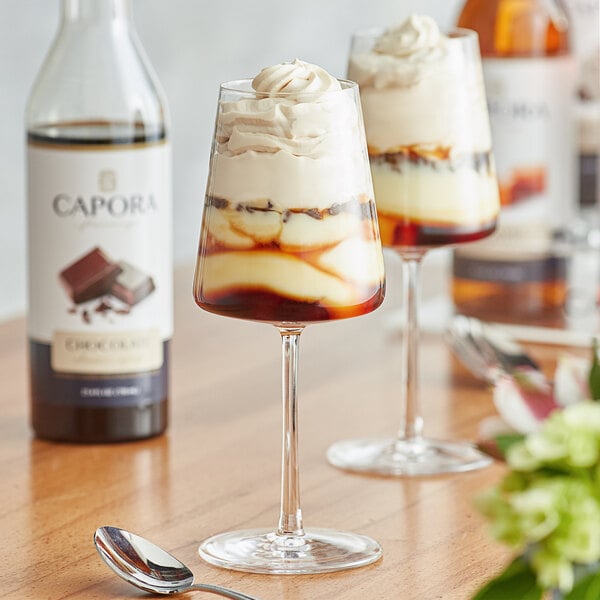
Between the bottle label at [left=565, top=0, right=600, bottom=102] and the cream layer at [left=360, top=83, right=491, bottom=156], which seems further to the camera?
the bottle label at [left=565, top=0, right=600, bottom=102]

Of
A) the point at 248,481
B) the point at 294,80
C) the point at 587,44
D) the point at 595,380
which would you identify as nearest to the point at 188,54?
the point at 587,44

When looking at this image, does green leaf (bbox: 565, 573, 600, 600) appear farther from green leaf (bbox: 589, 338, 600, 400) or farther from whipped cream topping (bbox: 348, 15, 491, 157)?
whipped cream topping (bbox: 348, 15, 491, 157)

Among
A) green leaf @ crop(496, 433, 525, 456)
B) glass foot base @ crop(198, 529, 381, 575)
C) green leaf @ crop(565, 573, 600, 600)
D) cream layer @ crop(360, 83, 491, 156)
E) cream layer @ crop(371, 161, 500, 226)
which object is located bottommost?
glass foot base @ crop(198, 529, 381, 575)

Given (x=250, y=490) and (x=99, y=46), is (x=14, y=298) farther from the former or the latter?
(x=250, y=490)

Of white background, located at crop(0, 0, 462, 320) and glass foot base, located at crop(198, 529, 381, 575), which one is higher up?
white background, located at crop(0, 0, 462, 320)

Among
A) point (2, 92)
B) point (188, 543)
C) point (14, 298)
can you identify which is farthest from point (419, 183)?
point (14, 298)

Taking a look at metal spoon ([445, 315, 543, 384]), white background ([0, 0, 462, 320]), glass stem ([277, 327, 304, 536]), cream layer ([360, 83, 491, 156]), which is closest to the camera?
glass stem ([277, 327, 304, 536])

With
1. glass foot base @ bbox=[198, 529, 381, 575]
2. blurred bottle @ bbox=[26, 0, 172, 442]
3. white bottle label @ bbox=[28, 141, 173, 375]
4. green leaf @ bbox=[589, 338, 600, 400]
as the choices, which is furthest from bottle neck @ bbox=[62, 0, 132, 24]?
green leaf @ bbox=[589, 338, 600, 400]
